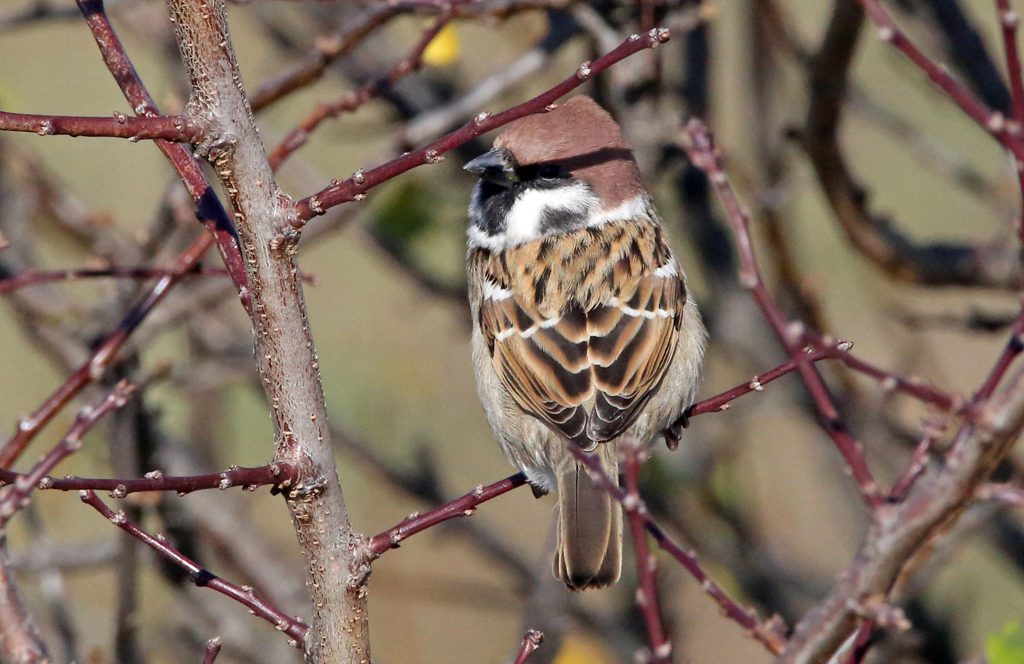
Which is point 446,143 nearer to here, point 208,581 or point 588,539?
point 208,581

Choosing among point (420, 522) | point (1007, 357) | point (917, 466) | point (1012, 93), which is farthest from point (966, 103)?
point (420, 522)

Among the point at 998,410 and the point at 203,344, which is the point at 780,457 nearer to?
the point at 203,344

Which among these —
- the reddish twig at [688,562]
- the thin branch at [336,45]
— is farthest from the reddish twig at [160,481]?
the thin branch at [336,45]

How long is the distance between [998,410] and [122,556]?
9.47 feet

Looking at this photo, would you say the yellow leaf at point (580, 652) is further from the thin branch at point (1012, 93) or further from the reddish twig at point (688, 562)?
the thin branch at point (1012, 93)

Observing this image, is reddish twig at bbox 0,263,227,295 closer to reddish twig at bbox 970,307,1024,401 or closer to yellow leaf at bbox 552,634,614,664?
reddish twig at bbox 970,307,1024,401

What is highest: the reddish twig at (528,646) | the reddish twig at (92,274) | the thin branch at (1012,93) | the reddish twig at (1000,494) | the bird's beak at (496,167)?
the bird's beak at (496,167)

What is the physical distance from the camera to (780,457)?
24.5ft

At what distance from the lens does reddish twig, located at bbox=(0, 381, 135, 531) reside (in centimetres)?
210

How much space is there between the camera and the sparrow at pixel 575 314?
3.56 metres

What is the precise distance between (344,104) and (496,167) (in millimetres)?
679

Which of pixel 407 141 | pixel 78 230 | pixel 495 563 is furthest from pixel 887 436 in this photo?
pixel 78 230

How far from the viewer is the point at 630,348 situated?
12.3ft

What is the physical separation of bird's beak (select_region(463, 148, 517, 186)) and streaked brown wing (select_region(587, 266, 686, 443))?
1.74 feet
